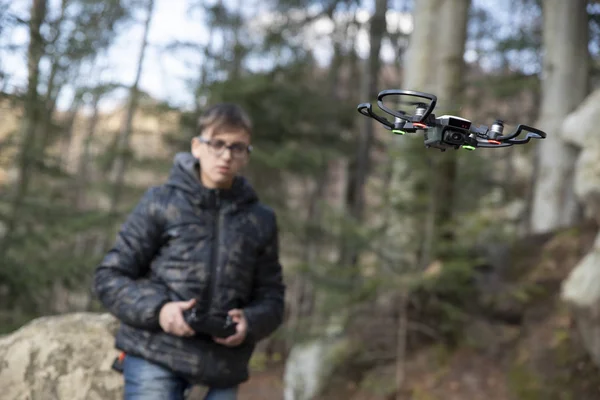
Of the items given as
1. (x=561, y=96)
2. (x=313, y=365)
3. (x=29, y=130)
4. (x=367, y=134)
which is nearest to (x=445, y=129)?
(x=313, y=365)

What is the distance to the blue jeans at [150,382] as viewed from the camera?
8.66 ft

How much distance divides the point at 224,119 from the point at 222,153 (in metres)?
0.17

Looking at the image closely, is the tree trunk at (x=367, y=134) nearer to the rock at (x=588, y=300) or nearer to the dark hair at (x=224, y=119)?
the rock at (x=588, y=300)

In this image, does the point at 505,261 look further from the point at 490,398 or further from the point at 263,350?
the point at 263,350

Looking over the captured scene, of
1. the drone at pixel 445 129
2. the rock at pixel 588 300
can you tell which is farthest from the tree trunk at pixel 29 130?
the rock at pixel 588 300

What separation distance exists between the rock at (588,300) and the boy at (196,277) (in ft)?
10.5

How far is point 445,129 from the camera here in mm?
1259

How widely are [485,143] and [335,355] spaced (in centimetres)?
614

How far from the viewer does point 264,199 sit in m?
10.7

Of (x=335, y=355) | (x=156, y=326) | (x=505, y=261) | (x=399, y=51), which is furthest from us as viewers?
(x=399, y=51)

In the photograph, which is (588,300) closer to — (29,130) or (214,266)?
(214,266)

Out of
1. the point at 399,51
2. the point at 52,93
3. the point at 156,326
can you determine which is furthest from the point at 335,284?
the point at 399,51

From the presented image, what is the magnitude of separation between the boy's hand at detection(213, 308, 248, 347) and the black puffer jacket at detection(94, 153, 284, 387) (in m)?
0.04

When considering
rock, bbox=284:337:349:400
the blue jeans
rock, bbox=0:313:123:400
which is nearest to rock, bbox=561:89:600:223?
rock, bbox=284:337:349:400
